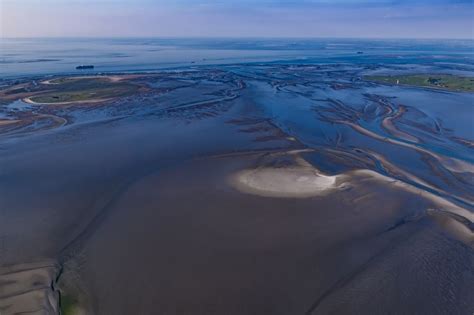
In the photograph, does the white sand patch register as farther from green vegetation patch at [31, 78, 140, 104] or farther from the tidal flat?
green vegetation patch at [31, 78, 140, 104]

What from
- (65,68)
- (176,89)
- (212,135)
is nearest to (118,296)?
(212,135)

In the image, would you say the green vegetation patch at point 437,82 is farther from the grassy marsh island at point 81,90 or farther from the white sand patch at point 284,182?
the white sand patch at point 284,182

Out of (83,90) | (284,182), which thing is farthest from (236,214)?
(83,90)

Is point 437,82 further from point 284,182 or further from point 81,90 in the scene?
point 81,90

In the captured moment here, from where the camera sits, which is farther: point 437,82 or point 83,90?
point 437,82

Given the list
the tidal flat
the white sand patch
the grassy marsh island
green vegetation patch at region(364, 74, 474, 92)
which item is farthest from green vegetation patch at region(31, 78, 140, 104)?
green vegetation patch at region(364, 74, 474, 92)

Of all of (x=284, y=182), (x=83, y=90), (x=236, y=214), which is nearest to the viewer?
(x=236, y=214)

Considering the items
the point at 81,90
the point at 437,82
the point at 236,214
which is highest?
the point at 81,90

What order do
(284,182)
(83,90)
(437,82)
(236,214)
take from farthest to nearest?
(437,82), (83,90), (284,182), (236,214)
